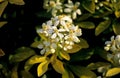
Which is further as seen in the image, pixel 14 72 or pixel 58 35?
pixel 14 72

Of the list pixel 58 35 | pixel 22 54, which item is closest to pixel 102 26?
pixel 58 35

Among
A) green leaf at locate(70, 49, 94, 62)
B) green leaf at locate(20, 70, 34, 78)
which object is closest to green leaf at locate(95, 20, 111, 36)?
green leaf at locate(70, 49, 94, 62)

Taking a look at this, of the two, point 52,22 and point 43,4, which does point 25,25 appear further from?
point 52,22

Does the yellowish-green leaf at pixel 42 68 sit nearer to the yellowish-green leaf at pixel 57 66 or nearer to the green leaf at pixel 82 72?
the yellowish-green leaf at pixel 57 66

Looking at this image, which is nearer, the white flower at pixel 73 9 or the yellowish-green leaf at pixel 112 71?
the yellowish-green leaf at pixel 112 71

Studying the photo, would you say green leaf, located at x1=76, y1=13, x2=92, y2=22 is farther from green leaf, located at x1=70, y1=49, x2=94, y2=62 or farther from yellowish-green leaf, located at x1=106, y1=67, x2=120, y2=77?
yellowish-green leaf, located at x1=106, y1=67, x2=120, y2=77

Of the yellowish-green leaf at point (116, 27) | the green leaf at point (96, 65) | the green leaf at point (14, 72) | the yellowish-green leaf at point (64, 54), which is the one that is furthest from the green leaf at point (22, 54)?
the yellowish-green leaf at point (116, 27)

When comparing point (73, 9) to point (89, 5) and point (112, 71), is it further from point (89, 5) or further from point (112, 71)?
point (112, 71)
